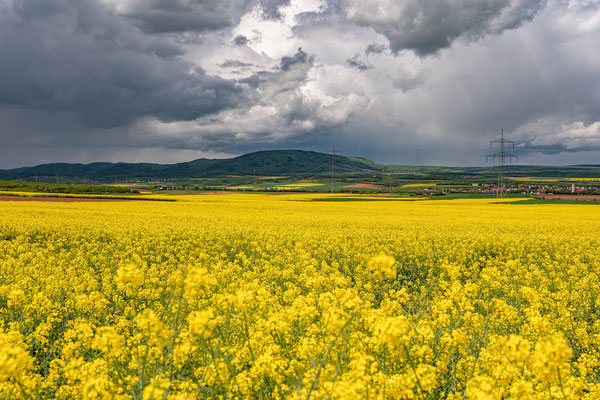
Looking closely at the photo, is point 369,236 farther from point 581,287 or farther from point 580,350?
point 580,350

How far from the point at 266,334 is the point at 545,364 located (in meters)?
3.76

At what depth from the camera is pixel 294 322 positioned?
623cm

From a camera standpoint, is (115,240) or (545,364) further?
(115,240)

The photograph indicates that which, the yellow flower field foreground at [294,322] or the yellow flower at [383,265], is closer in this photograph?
the yellow flower at [383,265]

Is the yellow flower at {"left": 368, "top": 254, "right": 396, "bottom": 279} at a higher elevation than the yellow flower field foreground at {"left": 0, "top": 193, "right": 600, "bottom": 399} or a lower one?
higher

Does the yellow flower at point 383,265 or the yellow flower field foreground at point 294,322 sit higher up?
the yellow flower at point 383,265

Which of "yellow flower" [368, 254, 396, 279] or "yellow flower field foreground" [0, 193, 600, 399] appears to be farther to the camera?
"yellow flower field foreground" [0, 193, 600, 399]

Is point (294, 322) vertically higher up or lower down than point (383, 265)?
lower down

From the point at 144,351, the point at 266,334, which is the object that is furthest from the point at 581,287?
the point at 144,351

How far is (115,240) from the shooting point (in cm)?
1630

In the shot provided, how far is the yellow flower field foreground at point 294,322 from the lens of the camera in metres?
3.56

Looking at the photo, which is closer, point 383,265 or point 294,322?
point 383,265

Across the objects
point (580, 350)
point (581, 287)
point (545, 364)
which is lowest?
point (580, 350)

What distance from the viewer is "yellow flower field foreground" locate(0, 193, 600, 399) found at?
3561 millimetres
